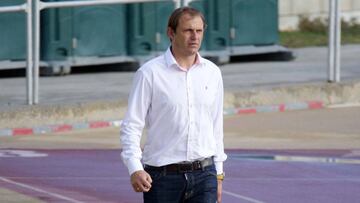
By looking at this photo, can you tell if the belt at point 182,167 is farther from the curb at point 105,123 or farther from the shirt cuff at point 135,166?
the curb at point 105,123

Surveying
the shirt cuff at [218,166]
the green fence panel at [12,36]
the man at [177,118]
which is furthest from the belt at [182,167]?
the green fence panel at [12,36]

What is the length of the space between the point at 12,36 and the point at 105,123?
10.9 feet

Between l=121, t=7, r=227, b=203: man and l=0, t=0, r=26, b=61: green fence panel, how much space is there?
10.6 meters

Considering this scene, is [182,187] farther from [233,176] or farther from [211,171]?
[233,176]

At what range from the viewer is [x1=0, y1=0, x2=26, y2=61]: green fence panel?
16.5 metres

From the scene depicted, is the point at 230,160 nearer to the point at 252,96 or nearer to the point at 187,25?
the point at 252,96

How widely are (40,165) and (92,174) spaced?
0.69m

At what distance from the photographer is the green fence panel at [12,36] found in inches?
648

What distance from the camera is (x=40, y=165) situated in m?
11.1

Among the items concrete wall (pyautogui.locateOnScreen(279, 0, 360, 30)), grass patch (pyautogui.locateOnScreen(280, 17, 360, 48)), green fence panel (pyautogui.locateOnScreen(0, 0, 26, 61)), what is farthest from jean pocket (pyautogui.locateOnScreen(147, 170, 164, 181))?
concrete wall (pyautogui.locateOnScreen(279, 0, 360, 30))

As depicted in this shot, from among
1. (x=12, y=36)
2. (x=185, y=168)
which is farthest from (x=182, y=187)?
(x=12, y=36)

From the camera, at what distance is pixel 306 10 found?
24.2 meters

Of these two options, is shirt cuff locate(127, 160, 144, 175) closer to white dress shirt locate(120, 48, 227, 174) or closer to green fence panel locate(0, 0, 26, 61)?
white dress shirt locate(120, 48, 227, 174)

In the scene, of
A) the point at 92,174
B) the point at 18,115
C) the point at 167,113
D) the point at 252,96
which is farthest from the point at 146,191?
the point at 252,96
